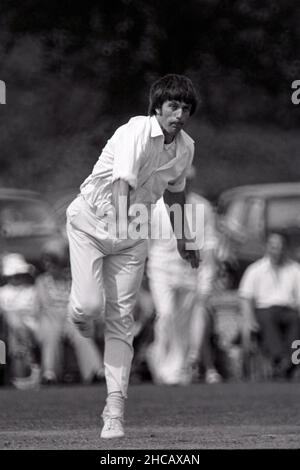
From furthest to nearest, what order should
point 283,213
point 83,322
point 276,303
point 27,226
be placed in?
point 283,213, point 27,226, point 276,303, point 83,322

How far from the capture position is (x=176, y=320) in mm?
13648

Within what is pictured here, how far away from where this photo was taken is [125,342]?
25.8 ft

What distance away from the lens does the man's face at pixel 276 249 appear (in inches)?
552

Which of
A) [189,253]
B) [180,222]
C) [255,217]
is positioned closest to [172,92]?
[180,222]

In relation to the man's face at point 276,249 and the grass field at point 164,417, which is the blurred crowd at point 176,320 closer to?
the man's face at point 276,249

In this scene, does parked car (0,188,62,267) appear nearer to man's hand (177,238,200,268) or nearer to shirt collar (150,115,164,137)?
man's hand (177,238,200,268)

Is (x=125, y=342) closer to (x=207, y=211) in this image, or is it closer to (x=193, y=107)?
(x=193, y=107)

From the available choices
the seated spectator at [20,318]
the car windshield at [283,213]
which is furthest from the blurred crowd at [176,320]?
the car windshield at [283,213]

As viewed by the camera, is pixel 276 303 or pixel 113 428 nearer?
pixel 113 428

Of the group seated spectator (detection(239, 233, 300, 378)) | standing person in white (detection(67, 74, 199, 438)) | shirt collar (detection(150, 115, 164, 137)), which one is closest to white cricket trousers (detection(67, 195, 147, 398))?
standing person in white (detection(67, 74, 199, 438))

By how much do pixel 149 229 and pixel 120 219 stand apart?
0.49 m

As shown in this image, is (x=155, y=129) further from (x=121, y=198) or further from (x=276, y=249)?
(x=276, y=249)

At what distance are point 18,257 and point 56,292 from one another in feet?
2.06

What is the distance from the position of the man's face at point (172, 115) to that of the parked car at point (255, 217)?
7.07m
